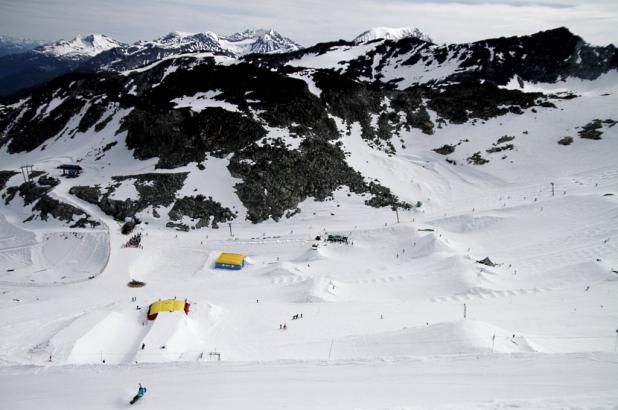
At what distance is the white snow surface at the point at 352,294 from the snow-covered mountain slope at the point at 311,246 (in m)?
0.21

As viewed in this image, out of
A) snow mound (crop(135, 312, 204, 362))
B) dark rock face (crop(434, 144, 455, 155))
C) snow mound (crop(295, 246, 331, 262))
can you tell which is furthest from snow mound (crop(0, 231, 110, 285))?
dark rock face (crop(434, 144, 455, 155))

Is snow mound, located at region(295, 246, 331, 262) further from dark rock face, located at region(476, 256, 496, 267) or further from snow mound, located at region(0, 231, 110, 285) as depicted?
snow mound, located at region(0, 231, 110, 285)

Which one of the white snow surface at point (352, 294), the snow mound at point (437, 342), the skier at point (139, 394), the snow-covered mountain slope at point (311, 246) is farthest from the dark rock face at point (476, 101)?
the skier at point (139, 394)

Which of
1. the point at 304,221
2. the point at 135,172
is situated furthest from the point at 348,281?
the point at 135,172

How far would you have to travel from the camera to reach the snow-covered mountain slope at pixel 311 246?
69.6 feet

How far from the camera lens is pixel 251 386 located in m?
20.4

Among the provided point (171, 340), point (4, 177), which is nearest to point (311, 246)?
point (171, 340)

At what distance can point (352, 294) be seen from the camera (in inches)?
1560

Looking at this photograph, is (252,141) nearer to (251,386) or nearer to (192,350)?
(192,350)

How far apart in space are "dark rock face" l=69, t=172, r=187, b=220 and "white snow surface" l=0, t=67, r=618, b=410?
1.52 m

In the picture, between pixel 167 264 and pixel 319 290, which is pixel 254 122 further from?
pixel 319 290

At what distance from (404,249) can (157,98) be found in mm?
67870

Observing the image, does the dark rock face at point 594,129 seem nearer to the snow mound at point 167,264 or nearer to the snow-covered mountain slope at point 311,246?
the snow-covered mountain slope at point 311,246

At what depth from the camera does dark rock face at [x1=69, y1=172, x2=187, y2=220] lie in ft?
189
